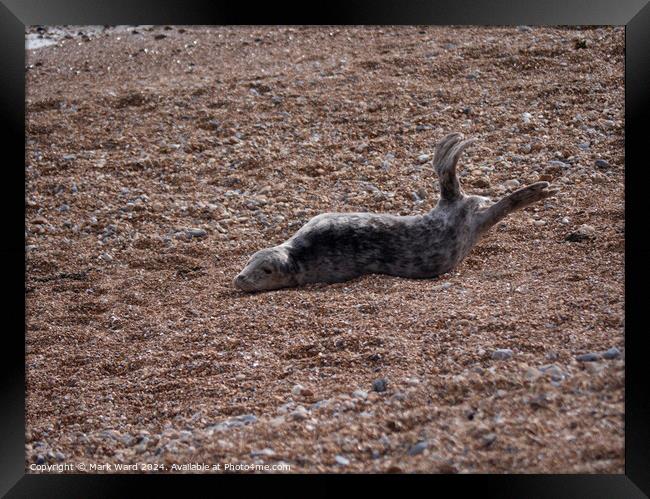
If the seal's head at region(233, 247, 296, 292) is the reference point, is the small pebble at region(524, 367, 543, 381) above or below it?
below

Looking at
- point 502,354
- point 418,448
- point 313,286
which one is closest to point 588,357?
point 502,354

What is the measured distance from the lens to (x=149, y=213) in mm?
6312

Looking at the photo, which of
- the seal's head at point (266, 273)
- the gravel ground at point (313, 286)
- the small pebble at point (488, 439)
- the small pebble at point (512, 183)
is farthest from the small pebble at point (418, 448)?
the small pebble at point (512, 183)

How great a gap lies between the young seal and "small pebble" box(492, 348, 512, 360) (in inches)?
55.9

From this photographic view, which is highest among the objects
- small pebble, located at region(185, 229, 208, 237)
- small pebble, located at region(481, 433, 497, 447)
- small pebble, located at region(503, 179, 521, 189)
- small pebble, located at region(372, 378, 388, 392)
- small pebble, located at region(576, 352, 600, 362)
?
small pebble, located at region(503, 179, 521, 189)

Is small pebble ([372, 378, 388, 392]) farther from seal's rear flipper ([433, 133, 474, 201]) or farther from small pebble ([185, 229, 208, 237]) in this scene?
small pebble ([185, 229, 208, 237])

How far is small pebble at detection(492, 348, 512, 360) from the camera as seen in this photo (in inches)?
141

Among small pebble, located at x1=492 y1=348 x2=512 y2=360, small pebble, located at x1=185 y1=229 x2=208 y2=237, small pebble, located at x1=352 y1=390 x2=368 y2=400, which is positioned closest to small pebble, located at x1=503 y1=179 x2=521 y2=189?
small pebble, located at x1=185 y1=229 x2=208 y2=237

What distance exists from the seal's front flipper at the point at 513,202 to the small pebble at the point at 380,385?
5.98 ft

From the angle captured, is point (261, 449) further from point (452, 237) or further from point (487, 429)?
point (452, 237)

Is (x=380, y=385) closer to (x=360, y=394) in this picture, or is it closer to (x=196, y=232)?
(x=360, y=394)
